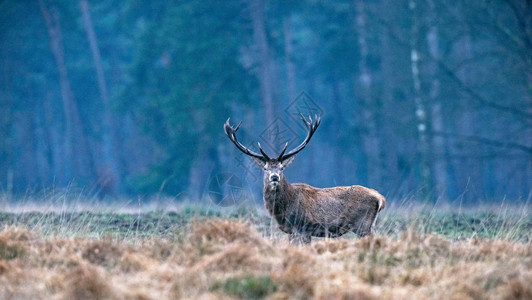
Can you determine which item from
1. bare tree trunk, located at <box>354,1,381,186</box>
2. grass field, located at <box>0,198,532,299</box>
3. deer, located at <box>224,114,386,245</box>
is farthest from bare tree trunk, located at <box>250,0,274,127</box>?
grass field, located at <box>0,198,532,299</box>

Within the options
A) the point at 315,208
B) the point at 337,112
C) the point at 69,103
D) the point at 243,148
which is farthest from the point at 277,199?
the point at 69,103

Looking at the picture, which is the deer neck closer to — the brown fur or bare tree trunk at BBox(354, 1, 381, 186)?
the brown fur

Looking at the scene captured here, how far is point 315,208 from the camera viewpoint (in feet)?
33.7

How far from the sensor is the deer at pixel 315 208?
10.1 meters

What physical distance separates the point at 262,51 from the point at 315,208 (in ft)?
70.7

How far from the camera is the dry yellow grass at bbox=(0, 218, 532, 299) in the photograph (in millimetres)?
5906

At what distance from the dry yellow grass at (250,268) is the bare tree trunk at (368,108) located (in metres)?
24.5

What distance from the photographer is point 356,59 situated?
35750 millimetres

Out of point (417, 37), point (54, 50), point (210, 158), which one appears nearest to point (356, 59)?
point (210, 158)

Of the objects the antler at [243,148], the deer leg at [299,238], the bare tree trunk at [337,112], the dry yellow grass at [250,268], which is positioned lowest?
the bare tree trunk at [337,112]

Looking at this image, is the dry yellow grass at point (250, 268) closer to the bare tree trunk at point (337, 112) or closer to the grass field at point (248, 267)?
the grass field at point (248, 267)

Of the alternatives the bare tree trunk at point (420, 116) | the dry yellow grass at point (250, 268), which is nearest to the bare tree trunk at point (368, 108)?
the bare tree trunk at point (420, 116)

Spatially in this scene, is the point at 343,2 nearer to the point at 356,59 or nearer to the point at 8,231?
the point at 356,59

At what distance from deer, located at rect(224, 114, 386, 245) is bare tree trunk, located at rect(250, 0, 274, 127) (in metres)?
20.4
